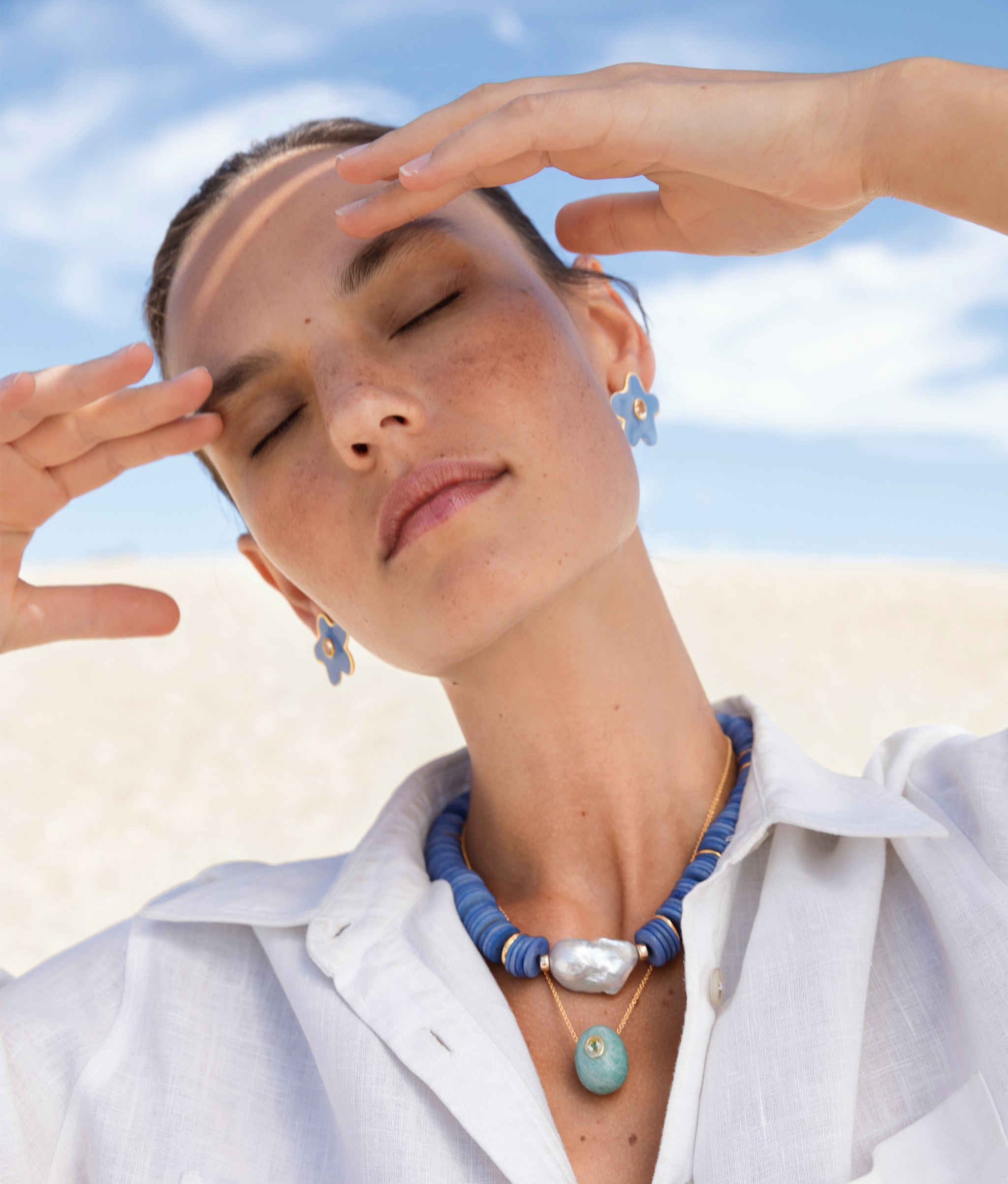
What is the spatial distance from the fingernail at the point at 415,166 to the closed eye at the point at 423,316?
274 mm

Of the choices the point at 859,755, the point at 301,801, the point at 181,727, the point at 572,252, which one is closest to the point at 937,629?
the point at 859,755

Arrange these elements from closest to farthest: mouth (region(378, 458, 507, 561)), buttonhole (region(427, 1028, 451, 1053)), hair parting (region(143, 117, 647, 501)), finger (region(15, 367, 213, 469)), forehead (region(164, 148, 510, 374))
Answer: buttonhole (region(427, 1028, 451, 1053))
mouth (region(378, 458, 507, 561))
forehead (region(164, 148, 510, 374))
finger (region(15, 367, 213, 469))
hair parting (region(143, 117, 647, 501))

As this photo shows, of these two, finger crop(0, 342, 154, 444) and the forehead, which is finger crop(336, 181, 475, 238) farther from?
finger crop(0, 342, 154, 444)

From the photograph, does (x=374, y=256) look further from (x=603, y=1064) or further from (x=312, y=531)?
(x=603, y=1064)

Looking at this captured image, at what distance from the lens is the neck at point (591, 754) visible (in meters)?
1.59

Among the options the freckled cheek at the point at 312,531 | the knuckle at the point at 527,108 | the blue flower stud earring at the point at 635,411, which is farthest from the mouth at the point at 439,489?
the knuckle at the point at 527,108

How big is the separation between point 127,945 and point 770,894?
3.19 ft

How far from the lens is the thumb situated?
61.9 inches

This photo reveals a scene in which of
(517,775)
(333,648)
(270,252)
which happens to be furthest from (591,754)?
(270,252)

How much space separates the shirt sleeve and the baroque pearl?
2.16 ft

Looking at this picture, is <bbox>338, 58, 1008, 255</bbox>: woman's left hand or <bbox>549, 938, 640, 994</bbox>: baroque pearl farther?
<bbox>549, 938, 640, 994</bbox>: baroque pearl

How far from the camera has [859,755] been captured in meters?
10.8

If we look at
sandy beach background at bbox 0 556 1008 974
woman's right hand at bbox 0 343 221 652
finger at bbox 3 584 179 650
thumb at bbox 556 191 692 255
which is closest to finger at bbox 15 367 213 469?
woman's right hand at bbox 0 343 221 652

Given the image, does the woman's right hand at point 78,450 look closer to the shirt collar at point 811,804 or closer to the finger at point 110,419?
the finger at point 110,419
